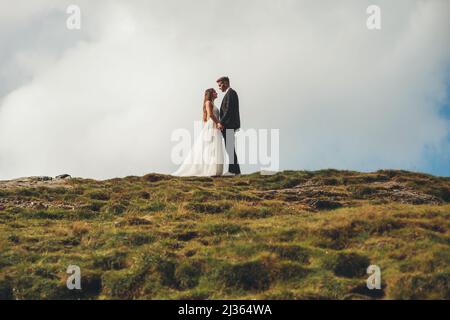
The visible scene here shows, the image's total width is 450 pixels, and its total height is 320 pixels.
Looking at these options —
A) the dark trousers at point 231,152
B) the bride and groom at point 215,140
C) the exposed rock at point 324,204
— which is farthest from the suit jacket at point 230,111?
the exposed rock at point 324,204

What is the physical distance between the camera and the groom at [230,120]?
37.2m

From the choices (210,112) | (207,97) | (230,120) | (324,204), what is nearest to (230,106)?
(230,120)

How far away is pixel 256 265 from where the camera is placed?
21031 mm

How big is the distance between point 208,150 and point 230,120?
6.79ft

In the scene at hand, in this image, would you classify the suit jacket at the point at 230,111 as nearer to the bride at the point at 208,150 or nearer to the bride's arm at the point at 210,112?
the bride's arm at the point at 210,112

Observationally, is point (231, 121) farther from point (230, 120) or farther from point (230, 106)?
point (230, 106)

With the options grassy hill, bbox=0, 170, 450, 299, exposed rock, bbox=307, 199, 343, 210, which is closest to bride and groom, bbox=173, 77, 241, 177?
grassy hill, bbox=0, 170, 450, 299

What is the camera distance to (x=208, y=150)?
122 ft

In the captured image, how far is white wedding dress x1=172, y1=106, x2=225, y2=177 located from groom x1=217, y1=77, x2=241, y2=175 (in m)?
0.39

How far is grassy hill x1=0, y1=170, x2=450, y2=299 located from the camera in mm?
20281

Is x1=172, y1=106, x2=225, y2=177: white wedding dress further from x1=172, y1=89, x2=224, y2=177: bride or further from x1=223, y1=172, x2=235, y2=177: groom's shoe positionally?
x1=223, y1=172, x2=235, y2=177: groom's shoe
